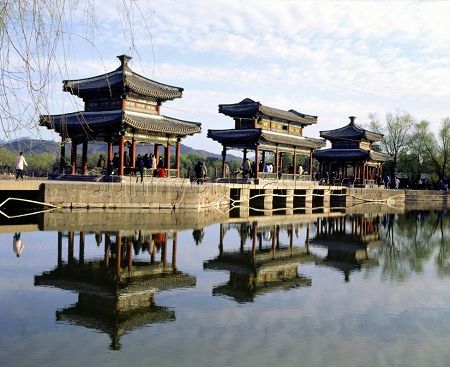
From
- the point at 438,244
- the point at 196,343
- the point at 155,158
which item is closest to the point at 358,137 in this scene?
the point at 155,158

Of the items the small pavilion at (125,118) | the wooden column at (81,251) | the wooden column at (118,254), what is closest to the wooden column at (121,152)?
the small pavilion at (125,118)

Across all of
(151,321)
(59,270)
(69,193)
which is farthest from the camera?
(69,193)

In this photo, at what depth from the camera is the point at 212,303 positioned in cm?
1062

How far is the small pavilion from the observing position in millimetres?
31547

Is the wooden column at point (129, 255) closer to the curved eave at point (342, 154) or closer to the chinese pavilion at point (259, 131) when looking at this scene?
the chinese pavilion at point (259, 131)

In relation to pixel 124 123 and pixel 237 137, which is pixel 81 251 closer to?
pixel 124 123

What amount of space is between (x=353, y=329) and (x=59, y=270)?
23.9 ft

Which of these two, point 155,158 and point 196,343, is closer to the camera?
point 196,343

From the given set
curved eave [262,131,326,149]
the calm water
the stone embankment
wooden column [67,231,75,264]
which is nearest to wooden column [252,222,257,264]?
the calm water

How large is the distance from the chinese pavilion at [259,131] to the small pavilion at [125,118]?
289 inches

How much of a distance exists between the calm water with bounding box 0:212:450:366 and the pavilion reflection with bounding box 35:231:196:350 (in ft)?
Answer: 0.10

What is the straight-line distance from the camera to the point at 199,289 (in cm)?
1191

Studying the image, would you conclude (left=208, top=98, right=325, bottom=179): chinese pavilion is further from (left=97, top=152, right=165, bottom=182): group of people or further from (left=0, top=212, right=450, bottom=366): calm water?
(left=0, top=212, right=450, bottom=366): calm water

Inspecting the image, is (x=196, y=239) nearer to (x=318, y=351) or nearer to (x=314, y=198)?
(x=318, y=351)
